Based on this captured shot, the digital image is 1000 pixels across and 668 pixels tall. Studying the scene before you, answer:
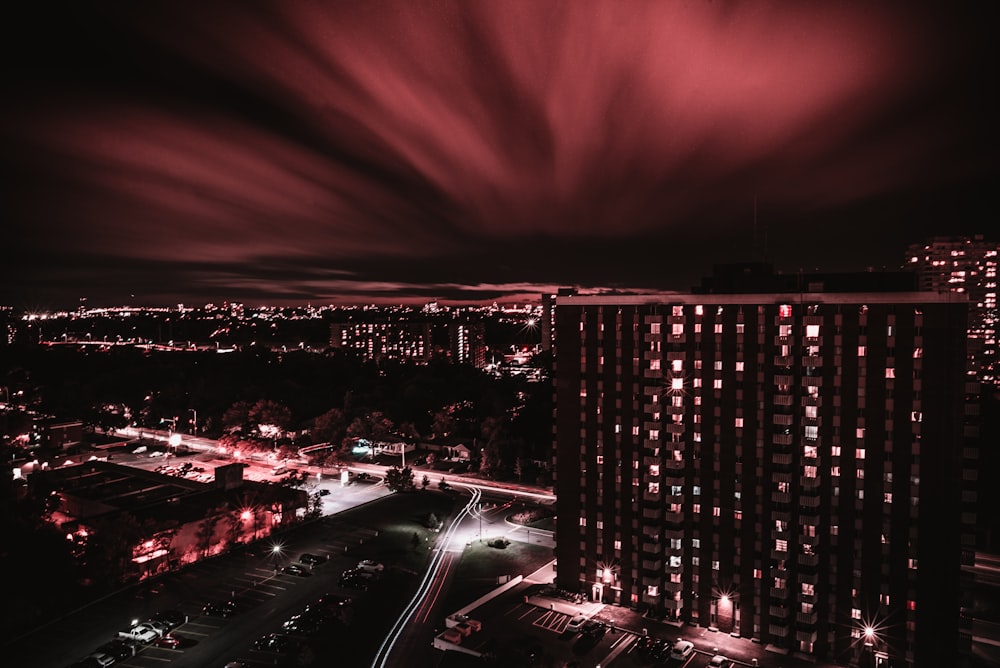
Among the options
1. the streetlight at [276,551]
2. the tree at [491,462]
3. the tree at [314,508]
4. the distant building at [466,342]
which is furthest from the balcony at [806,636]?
the distant building at [466,342]

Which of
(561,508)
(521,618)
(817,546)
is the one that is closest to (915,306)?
(817,546)

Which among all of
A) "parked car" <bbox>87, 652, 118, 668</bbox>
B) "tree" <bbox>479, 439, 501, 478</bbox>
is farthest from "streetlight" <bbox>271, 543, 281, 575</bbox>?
"tree" <bbox>479, 439, 501, 478</bbox>

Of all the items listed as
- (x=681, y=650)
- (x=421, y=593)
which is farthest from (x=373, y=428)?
(x=681, y=650)

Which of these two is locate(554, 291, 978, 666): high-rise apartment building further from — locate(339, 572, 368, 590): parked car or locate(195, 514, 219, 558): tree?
locate(195, 514, 219, 558): tree

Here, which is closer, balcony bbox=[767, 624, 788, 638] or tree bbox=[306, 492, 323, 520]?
balcony bbox=[767, 624, 788, 638]

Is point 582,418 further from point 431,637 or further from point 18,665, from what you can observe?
point 18,665

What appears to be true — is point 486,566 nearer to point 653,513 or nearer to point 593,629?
point 593,629

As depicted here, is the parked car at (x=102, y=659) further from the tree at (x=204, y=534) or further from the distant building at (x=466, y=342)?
the distant building at (x=466, y=342)
